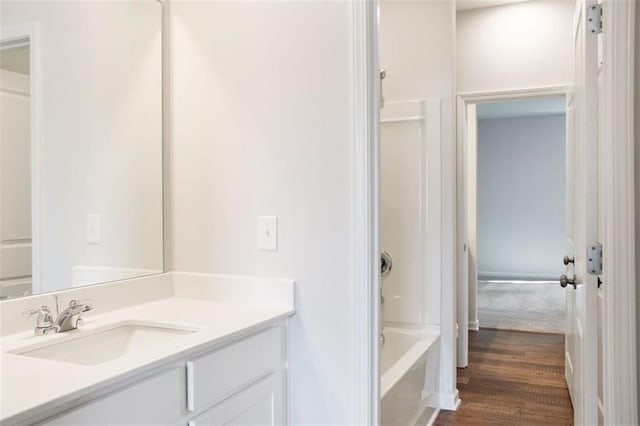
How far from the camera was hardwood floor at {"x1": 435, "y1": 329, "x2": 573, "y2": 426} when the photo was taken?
290 centimetres

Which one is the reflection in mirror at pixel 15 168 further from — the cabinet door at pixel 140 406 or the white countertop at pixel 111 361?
the cabinet door at pixel 140 406

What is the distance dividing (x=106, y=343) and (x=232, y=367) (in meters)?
0.43

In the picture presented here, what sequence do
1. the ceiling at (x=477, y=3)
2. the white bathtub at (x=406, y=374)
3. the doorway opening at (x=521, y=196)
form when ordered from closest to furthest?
1. the white bathtub at (x=406, y=374)
2. the ceiling at (x=477, y=3)
3. the doorway opening at (x=521, y=196)

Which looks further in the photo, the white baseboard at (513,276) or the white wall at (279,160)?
the white baseboard at (513,276)

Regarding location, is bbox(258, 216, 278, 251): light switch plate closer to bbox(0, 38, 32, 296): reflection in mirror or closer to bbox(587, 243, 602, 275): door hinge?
bbox(0, 38, 32, 296): reflection in mirror

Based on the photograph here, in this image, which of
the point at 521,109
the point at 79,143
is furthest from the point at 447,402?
the point at 521,109

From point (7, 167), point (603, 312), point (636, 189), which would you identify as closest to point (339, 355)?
point (603, 312)

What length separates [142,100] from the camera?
183 centimetres

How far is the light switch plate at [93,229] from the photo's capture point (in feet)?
5.49

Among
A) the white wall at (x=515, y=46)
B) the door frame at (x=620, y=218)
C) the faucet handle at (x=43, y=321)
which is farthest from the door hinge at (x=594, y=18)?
the white wall at (x=515, y=46)

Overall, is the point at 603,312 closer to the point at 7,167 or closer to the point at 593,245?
the point at 593,245

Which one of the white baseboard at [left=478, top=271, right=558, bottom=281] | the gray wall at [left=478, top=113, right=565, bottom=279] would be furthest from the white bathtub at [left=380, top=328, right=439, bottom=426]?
the gray wall at [left=478, top=113, right=565, bottom=279]

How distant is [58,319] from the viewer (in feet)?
4.58

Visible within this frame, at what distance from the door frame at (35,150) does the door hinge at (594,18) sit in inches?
70.4
